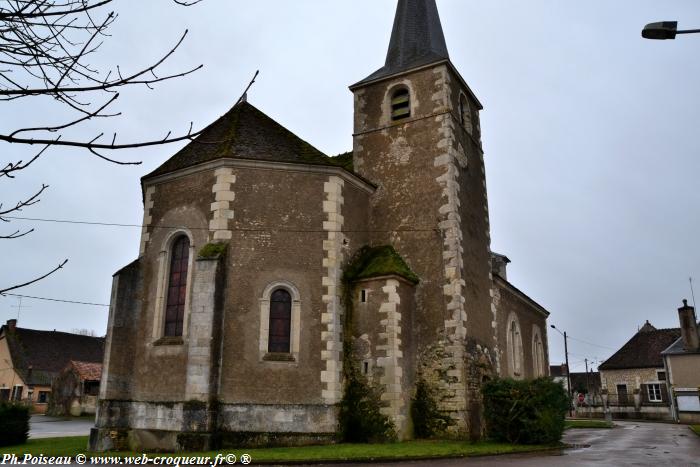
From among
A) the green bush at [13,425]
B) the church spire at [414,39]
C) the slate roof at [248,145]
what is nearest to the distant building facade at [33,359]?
the green bush at [13,425]

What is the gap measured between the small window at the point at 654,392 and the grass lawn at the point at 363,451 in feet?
104

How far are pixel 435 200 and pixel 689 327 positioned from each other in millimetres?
27557

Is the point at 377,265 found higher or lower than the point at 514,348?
higher

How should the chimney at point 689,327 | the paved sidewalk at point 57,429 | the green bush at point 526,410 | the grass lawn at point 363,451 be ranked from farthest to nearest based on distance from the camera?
the chimney at point 689,327 → the paved sidewalk at point 57,429 → the green bush at point 526,410 → the grass lawn at point 363,451

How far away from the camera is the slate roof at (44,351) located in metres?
43.3

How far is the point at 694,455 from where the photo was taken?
1349 centimetres

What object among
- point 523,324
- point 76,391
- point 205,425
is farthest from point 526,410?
point 76,391

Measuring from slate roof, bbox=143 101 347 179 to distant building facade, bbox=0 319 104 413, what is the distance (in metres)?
→ 31.6

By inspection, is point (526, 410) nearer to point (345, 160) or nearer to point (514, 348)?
point (514, 348)

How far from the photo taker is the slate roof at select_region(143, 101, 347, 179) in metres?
16.6

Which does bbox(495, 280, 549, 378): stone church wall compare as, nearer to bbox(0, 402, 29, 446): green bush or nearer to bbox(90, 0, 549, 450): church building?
bbox(90, 0, 549, 450): church building

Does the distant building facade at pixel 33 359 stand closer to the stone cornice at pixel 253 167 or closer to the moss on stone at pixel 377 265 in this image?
the stone cornice at pixel 253 167

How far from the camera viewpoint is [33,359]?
44.3 m

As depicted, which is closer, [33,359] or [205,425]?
[205,425]
